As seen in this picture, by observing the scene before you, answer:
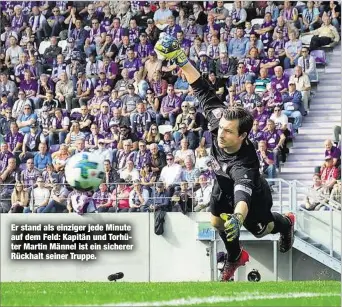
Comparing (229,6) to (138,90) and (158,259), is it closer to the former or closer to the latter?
(138,90)

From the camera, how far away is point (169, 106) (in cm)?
2361

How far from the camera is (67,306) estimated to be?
8.81 metres

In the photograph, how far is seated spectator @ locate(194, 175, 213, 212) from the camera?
845 inches

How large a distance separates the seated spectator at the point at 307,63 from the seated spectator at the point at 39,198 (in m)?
6.00

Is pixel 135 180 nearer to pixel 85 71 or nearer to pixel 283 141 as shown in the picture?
pixel 283 141

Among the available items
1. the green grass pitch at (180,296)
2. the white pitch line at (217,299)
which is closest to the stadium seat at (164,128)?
the green grass pitch at (180,296)

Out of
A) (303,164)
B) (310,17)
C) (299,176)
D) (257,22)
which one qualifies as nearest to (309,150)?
(303,164)

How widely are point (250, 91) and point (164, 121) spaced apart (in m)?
1.95

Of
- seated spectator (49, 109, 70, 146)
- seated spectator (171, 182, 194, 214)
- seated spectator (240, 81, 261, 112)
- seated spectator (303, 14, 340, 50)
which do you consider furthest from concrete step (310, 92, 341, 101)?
seated spectator (49, 109, 70, 146)

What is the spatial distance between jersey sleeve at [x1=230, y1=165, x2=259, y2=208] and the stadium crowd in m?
9.54

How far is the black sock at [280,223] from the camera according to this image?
13148mm

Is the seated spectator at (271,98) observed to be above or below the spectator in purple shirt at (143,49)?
below

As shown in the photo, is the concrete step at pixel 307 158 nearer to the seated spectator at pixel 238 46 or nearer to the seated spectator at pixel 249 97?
the seated spectator at pixel 249 97

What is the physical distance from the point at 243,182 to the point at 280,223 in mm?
1747
